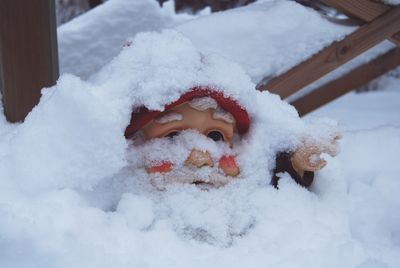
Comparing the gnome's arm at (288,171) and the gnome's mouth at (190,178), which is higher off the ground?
the gnome's mouth at (190,178)

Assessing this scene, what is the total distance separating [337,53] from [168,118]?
867 millimetres

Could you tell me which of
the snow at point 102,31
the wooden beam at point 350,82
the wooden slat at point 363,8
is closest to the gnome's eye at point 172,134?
the wooden slat at point 363,8

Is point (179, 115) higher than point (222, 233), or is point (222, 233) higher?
point (179, 115)

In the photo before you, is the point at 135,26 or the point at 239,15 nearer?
the point at 239,15

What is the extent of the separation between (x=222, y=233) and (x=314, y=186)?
0.29m

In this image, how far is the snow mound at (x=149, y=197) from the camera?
777 mm

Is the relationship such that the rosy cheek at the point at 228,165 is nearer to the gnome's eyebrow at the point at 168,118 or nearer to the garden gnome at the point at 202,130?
the garden gnome at the point at 202,130

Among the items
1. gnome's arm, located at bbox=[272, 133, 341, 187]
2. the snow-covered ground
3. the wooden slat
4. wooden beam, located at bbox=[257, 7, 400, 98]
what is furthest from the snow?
gnome's arm, located at bbox=[272, 133, 341, 187]

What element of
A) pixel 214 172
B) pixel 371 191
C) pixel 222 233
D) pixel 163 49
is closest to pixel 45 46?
pixel 163 49

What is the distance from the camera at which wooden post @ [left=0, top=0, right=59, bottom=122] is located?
1.19m

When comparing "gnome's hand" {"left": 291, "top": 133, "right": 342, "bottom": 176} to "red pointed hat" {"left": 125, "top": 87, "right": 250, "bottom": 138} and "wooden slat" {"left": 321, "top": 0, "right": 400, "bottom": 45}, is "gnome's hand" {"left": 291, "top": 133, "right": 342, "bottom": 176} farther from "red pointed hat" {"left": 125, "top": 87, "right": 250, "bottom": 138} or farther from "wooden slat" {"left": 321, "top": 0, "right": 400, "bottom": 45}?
"wooden slat" {"left": 321, "top": 0, "right": 400, "bottom": 45}

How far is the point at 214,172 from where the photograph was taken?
37.9 inches

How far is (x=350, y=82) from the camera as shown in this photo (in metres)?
2.17

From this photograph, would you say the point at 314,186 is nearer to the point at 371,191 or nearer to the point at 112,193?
the point at 371,191
